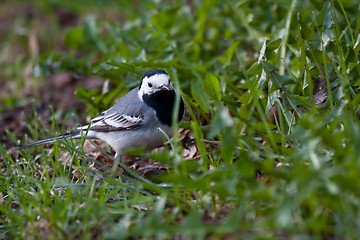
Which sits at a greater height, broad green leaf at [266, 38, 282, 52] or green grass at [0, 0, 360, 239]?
broad green leaf at [266, 38, 282, 52]

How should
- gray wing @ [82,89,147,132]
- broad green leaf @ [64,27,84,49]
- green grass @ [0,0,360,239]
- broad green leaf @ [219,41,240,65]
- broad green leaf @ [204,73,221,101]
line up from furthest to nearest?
1. broad green leaf @ [64,27,84,49]
2. broad green leaf @ [219,41,240,65]
3. gray wing @ [82,89,147,132]
4. broad green leaf @ [204,73,221,101]
5. green grass @ [0,0,360,239]

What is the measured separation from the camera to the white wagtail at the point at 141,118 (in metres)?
3.88

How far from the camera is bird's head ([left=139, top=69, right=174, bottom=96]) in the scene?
3.86m

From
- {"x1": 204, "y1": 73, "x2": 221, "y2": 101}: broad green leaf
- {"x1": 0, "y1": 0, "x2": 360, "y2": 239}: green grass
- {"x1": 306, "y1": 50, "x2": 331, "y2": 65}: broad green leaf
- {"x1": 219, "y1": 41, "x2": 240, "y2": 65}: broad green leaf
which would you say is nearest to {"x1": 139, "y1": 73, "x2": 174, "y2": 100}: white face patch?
{"x1": 0, "y1": 0, "x2": 360, "y2": 239}: green grass

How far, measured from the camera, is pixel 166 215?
2.53 meters

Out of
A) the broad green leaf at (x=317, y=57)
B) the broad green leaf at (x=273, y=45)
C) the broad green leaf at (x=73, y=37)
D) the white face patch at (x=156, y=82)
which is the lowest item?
the broad green leaf at (x=73, y=37)

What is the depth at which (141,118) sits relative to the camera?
3.99 metres

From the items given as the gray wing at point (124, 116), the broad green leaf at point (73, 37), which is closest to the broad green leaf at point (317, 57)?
the gray wing at point (124, 116)

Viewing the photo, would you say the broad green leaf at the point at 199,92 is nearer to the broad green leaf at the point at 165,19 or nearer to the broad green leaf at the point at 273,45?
the broad green leaf at the point at 273,45

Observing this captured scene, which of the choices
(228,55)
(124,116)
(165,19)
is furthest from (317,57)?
(165,19)

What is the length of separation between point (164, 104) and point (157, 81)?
19 centimetres

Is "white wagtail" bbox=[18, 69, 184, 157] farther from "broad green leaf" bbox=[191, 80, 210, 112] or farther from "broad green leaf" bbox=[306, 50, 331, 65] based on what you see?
"broad green leaf" bbox=[306, 50, 331, 65]

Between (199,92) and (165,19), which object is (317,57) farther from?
(165,19)

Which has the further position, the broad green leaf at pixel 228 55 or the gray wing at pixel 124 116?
the broad green leaf at pixel 228 55
